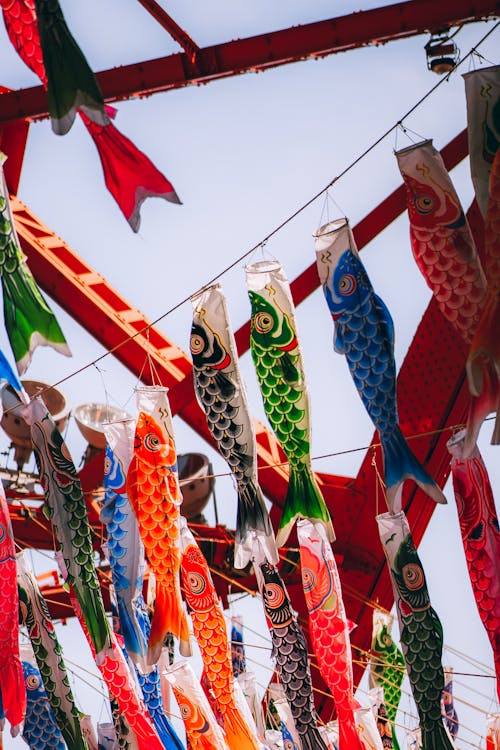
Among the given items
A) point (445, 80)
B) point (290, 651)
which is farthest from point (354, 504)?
point (445, 80)

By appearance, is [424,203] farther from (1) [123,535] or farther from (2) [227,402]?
(1) [123,535]

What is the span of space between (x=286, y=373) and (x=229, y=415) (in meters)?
0.48

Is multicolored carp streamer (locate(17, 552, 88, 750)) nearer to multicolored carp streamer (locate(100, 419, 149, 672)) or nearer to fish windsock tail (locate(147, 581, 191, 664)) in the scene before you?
multicolored carp streamer (locate(100, 419, 149, 672))

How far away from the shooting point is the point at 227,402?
912cm

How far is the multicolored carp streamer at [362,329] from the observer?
835cm

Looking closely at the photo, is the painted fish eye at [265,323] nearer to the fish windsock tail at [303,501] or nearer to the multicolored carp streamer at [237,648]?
the fish windsock tail at [303,501]

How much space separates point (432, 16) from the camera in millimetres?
8648

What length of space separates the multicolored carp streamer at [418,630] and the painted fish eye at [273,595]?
108cm

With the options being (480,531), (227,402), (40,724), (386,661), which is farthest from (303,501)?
(386,661)

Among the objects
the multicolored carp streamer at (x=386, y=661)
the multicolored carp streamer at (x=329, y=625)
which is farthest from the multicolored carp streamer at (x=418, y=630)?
the multicolored carp streamer at (x=386, y=661)

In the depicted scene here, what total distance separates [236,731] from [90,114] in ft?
18.4

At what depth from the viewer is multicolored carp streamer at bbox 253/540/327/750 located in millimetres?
9836

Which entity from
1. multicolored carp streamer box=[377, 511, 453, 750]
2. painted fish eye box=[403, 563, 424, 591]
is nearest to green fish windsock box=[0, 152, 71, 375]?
multicolored carp streamer box=[377, 511, 453, 750]

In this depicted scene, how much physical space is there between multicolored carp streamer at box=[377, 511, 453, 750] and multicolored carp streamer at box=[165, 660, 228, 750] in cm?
224
